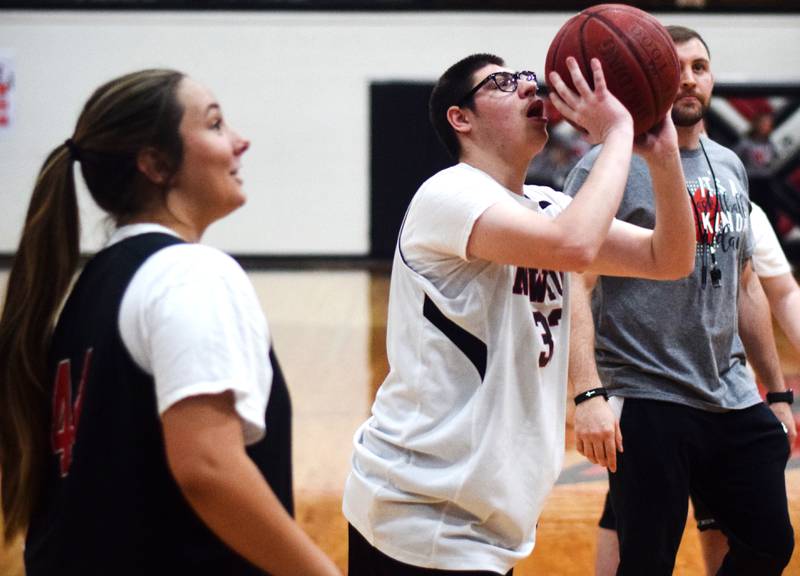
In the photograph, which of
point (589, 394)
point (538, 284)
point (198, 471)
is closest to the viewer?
point (198, 471)

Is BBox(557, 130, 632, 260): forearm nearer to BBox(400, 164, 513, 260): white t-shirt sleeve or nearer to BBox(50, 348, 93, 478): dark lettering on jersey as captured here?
BBox(400, 164, 513, 260): white t-shirt sleeve

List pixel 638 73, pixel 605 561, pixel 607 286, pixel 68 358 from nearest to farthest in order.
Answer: pixel 68 358
pixel 638 73
pixel 607 286
pixel 605 561

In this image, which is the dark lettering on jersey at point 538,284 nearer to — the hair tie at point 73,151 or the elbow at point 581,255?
the elbow at point 581,255

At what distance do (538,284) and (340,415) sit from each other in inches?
158

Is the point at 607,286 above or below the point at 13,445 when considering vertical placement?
below

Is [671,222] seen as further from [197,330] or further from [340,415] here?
[340,415]

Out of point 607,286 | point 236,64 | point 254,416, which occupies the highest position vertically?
point 254,416

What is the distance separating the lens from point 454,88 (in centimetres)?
264

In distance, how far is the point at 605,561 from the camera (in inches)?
138

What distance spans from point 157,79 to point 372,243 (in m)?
11.0

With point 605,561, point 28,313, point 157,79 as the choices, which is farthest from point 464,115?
point 605,561

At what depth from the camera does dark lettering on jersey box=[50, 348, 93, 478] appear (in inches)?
64.4

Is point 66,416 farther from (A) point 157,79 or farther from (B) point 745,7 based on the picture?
(B) point 745,7

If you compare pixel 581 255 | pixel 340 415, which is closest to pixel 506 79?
pixel 581 255
